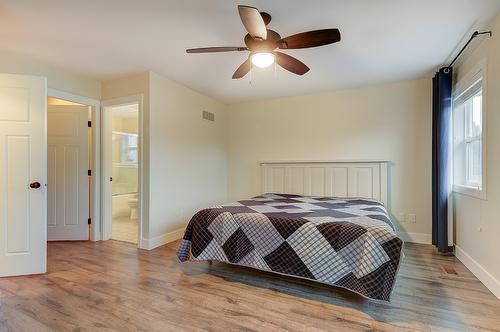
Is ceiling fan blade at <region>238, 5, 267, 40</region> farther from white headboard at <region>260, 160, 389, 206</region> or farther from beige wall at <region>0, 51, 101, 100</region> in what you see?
beige wall at <region>0, 51, 101, 100</region>

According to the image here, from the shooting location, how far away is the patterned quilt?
1938 millimetres

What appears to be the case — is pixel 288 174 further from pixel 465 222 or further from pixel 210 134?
pixel 465 222

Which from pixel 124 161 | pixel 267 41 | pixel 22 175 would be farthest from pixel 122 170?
pixel 267 41

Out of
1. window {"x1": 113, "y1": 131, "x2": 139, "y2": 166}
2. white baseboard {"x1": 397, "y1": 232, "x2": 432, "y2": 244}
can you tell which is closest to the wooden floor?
white baseboard {"x1": 397, "y1": 232, "x2": 432, "y2": 244}

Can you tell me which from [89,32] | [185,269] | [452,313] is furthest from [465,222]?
[89,32]

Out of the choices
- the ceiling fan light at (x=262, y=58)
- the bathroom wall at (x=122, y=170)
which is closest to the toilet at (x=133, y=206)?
the bathroom wall at (x=122, y=170)

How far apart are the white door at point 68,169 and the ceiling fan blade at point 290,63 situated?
296 cm

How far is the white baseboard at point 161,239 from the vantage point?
135 inches

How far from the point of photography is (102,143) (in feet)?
12.5

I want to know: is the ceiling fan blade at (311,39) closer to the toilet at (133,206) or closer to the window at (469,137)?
the window at (469,137)

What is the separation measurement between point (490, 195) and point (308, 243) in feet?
5.42

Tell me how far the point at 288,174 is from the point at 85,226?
3.11 meters

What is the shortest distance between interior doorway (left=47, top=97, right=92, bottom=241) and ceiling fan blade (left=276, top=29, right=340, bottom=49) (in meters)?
3.09

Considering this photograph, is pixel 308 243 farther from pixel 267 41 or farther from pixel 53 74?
pixel 53 74
